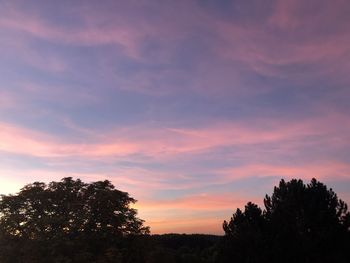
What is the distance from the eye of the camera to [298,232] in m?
44.7

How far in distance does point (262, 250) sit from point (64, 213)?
65.5 ft

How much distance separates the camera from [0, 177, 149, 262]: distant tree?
36906 mm

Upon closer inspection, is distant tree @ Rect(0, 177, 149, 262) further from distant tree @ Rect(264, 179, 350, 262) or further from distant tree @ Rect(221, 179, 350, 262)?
distant tree @ Rect(264, 179, 350, 262)

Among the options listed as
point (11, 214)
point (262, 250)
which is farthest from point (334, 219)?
point (11, 214)

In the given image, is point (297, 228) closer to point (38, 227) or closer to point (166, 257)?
point (166, 257)

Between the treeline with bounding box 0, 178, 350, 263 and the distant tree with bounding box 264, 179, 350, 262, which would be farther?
the distant tree with bounding box 264, 179, 350, 262

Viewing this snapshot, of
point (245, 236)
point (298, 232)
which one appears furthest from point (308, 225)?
point (245, 236)

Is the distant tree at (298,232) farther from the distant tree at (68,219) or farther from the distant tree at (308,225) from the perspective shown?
the distant tree at (68,219)

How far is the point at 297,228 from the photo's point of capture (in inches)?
1769

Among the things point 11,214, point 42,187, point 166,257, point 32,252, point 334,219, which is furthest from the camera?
point 166,257

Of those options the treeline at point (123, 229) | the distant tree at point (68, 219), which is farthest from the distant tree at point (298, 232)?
A: the distant tree at point (68, 219)

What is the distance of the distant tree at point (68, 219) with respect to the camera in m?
36.9

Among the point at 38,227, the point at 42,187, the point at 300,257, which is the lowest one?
the point at 300,257

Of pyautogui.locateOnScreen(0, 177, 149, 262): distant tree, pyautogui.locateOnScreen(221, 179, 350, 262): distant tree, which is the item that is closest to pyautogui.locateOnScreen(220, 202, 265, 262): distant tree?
pyautogui.locateOnScreen(221, 179, 350, 262): distant tree
